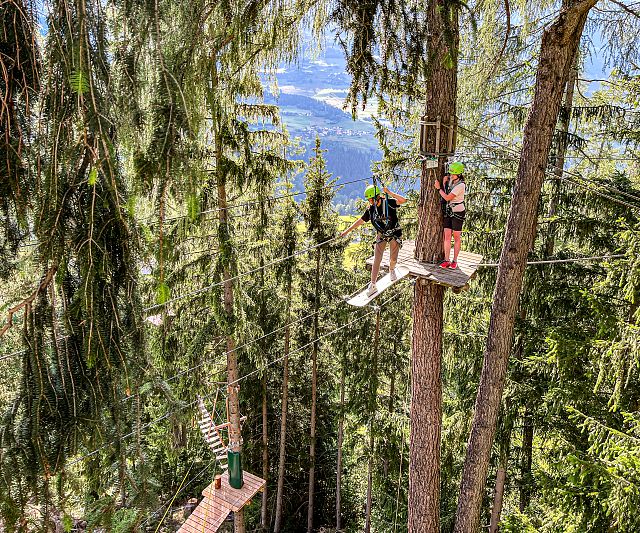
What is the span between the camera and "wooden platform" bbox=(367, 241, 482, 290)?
4379 mm

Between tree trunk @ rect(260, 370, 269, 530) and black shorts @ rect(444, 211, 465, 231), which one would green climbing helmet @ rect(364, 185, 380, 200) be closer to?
black shorts @ rect(444, 211, 465, 231)

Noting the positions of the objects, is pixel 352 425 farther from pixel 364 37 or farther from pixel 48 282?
pixel 48 282

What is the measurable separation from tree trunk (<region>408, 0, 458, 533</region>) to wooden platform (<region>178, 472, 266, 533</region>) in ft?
13.4

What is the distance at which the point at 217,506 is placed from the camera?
8.46m

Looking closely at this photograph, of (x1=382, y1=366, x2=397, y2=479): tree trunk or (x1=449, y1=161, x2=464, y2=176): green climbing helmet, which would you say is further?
(x1=382, y1=366, x2=397, y2=479): tree trunk

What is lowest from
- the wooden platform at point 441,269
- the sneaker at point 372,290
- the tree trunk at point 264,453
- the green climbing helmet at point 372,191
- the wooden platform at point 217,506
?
the tree trunk at point 264,453

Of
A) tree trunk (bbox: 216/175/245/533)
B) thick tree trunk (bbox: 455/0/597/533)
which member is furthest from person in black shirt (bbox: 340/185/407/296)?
tree trunk (bbox: 216/175/245/533)

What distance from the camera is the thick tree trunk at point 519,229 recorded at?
4125 millimetres

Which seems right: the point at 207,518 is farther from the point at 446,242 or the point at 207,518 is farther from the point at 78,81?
the point at 78,81

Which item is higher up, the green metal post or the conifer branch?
the conifer branch

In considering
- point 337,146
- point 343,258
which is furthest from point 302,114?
point 343,258

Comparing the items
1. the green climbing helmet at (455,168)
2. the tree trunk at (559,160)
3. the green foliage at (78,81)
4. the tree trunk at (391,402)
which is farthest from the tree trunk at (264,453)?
the green foliage at (78,81)

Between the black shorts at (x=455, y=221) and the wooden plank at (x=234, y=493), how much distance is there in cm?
638

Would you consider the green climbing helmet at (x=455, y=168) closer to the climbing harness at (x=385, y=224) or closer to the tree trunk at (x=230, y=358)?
the climbing harness at (x=385, y=224)
